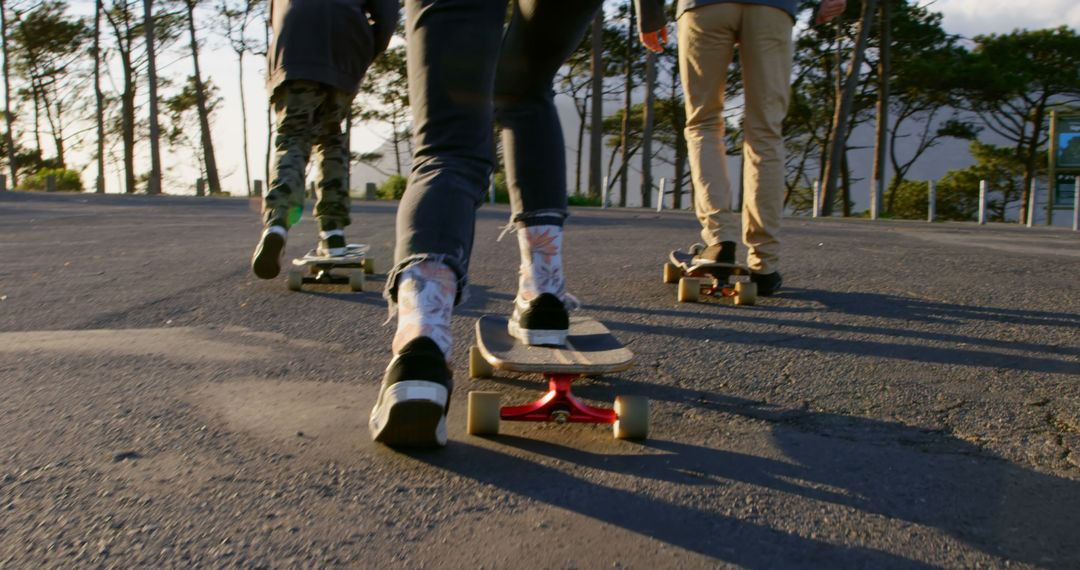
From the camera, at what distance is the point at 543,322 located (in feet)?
7.79

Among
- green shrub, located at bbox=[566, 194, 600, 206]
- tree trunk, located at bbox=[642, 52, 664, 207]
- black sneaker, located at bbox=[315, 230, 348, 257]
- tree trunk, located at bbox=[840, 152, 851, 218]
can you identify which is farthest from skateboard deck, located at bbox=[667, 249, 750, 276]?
tree trunk, located at bbox=[840, 152, 851, 218]

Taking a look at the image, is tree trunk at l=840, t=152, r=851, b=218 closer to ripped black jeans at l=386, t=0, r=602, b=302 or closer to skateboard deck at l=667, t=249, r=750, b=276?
skateboard deck at l=667, t=249, r=750, b=276

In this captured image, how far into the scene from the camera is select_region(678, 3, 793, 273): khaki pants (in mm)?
4262

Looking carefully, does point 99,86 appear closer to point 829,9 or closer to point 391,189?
point 391,189

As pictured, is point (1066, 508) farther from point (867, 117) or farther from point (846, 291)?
point (867, 117)

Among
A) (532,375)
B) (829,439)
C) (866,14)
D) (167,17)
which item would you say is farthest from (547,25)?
(167,17)

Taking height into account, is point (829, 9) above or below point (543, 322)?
above

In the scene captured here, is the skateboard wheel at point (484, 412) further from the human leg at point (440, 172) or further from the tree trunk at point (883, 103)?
the tree trunk at point (883, 103)

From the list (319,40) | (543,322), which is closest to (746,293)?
(543,322)

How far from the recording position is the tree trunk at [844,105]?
26500 mm

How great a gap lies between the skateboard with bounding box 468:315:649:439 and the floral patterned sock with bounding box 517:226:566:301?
0.56 feet

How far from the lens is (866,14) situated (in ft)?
87.8

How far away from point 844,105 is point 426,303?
27265 millimetres

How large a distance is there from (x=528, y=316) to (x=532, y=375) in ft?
1.09
